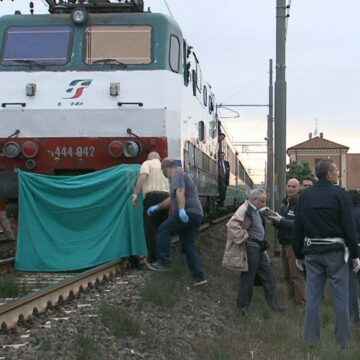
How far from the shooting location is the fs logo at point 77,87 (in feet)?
34.2

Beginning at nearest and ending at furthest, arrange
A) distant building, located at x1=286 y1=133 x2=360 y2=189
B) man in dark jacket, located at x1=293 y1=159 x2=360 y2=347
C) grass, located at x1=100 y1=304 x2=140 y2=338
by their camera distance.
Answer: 1. grass, located at x1=100 y1=304 x2=140 y2=338
2. man in dark jacket, located at x1=293 y1=159 x2=360 y2=347
3. distant building, located at x1=286 y1=133 x2=360 y2=189

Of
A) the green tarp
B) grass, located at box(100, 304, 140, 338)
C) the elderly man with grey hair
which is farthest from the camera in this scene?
the green tarp

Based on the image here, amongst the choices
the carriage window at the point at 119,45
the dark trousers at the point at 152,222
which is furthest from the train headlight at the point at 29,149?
the dark trousers at the point at 152,222

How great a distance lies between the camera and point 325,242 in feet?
20.7

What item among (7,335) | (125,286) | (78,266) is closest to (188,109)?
(78,266)

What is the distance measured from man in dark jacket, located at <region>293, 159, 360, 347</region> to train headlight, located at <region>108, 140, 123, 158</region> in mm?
4293

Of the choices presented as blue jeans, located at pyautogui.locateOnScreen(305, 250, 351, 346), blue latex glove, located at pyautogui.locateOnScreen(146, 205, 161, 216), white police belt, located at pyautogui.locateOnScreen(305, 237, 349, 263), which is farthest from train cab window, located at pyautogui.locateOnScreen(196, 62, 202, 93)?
white police belt, located at pyautogui.locateOnScreen(305, 237, 349, 263)

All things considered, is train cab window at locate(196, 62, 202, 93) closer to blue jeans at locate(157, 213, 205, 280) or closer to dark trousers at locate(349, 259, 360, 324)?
blue jeans at locate(157, 213, 205, 280)

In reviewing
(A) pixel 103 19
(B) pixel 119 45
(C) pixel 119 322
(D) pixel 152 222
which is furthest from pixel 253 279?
(A) pixel 103 19

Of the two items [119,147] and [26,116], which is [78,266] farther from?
[26,116]

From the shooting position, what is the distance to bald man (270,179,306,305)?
8539 mm

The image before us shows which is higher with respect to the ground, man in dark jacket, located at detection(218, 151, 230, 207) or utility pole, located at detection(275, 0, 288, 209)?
utility pole, located at detection(275, 0, 288, 209)

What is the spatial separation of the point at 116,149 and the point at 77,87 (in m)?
1.18

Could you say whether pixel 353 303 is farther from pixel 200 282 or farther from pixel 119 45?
pixel 119 45
